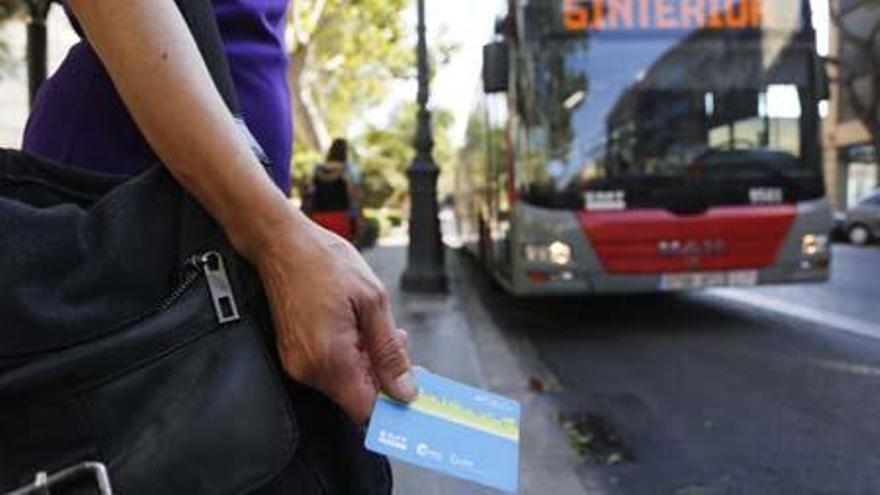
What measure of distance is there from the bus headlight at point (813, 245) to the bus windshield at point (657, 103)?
357 mm

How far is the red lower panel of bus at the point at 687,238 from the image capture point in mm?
9086

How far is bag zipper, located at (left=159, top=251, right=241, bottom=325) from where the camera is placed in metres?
1.20

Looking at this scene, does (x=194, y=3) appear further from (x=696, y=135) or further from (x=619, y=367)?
(x=696, y=135)

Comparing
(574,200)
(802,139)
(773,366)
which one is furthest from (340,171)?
(773,366)

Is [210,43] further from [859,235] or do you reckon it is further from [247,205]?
[859,235]

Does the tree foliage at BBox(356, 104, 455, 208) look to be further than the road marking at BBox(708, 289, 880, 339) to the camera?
Yes

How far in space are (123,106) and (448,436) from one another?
557mm

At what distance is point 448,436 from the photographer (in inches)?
52.4

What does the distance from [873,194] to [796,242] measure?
810 inches

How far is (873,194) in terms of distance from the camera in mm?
28297

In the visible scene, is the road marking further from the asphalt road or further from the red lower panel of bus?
the red lower panel of bus

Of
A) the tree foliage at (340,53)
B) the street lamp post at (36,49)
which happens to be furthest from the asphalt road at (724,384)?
the tree foliage at (340,53)

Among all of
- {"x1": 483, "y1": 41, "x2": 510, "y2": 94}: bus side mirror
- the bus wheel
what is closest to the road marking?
{"x1": 483, "y1": 41, "x2": 510, "y2": 94}: bus side mirror

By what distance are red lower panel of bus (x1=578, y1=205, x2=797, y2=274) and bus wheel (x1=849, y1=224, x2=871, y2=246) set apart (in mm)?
19369
